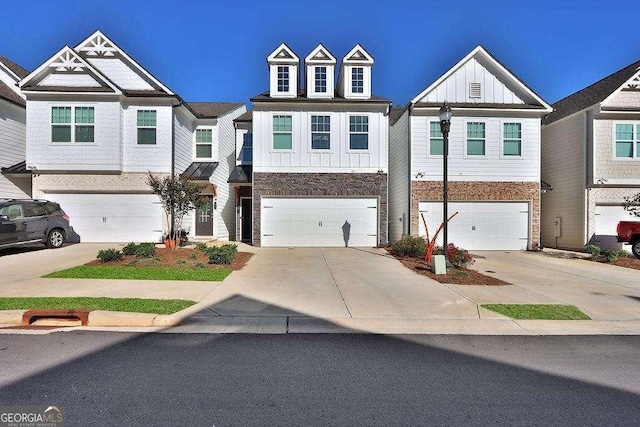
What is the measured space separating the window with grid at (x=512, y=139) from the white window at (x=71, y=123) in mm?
18401

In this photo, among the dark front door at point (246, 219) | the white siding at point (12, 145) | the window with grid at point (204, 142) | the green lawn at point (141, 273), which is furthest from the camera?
the window with grid at point (204, 142)

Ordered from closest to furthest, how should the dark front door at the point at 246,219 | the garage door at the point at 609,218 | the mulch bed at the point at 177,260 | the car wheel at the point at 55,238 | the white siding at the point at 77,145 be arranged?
the mulch bed at the point at 177,260, the car wheel at the point at 55,238, the white siding at the point at 77,145, the garage door at the point at 609,218, the dark front door at the point at 246,219

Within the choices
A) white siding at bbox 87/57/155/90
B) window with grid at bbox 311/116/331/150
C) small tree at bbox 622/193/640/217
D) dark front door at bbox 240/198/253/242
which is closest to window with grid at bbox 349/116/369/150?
window with grid at bbox 311/116/331/150

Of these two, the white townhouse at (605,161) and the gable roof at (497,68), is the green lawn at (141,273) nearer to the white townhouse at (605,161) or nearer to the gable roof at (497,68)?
the gable roof at (497,68)

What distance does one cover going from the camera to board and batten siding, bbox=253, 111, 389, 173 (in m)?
15.2

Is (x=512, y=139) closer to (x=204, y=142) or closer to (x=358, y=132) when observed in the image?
(x=358, y=132)

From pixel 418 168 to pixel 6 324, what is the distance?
1401 centimetres

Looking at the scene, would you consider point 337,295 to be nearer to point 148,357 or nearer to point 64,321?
point 148,357

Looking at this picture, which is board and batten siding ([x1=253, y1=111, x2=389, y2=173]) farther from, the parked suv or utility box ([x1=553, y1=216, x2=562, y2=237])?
utility box ([x1=553, y1=216, x2=562, y2=237])

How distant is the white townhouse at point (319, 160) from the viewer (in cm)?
1516

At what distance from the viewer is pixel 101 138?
1473 centimetres

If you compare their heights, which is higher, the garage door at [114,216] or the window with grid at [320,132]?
the window with grid at [320,132]

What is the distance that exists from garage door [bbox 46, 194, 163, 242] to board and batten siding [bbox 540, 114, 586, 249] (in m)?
19.0

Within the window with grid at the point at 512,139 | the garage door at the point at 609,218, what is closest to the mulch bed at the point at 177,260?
the window with grid at the point at 512,139
